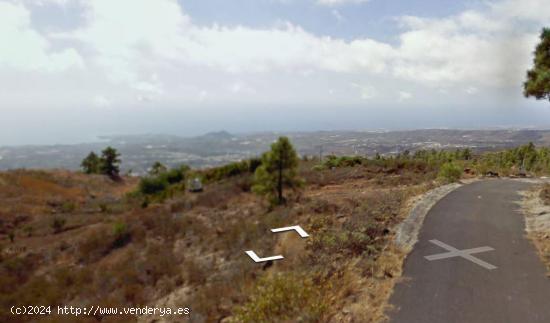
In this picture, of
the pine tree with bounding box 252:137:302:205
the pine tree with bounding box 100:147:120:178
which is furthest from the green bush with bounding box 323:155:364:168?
the pine tree with bounding box 100:147:120:178

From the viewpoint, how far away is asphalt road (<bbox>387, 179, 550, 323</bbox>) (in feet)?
18.5

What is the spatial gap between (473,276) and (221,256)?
30.6 ft

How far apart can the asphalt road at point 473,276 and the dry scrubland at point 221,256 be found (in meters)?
0.57

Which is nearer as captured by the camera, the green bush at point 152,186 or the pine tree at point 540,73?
the pine tree at point 540,73

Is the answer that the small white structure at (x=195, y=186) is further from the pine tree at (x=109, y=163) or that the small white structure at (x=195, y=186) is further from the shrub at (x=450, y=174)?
the pine tree at (x=109, y=163)

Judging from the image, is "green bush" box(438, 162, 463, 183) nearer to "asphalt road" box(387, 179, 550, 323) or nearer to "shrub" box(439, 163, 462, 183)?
"shrub" box(439, 163, 462, 183)

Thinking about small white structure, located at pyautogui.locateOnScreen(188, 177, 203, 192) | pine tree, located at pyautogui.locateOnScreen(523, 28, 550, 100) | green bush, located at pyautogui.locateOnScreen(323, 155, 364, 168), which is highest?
pine tree, located at pyautogui.locateOnScreen(523, 28, 550, 100)

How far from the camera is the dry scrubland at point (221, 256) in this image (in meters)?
6.61

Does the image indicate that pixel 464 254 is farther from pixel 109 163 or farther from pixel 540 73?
pixel 109 163

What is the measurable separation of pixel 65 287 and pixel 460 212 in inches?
A: 625

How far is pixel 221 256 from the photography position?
13.6m

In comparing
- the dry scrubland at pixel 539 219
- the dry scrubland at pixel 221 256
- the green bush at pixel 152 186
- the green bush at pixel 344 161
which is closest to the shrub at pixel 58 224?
the dry scrubland at pixel 221 256

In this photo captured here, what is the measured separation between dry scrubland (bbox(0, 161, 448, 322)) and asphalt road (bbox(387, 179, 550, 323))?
567mm

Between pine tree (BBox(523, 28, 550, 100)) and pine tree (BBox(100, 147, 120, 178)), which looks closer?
pine tree (BBox(523, 28, 550, 100))
